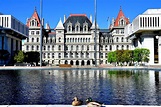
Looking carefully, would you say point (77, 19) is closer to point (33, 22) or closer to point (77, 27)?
point (77, 27)

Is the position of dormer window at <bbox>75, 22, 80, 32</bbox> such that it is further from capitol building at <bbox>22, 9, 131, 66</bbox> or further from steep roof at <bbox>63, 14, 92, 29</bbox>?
steep roof at <bbox>63, 14, 92, 29</bbox>

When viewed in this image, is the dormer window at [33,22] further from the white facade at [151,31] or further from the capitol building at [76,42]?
the white facade at [151,31]

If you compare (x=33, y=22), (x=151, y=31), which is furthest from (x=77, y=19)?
(x=151, y=31)

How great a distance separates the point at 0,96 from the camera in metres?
17.0

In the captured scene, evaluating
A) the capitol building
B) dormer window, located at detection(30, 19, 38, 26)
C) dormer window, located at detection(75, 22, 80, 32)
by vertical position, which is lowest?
the capitol building

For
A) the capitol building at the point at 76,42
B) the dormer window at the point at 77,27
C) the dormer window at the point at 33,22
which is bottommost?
the capitol building at the point at 76,42

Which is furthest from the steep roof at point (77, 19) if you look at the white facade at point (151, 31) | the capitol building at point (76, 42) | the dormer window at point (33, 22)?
the white facade at point (151, 31)

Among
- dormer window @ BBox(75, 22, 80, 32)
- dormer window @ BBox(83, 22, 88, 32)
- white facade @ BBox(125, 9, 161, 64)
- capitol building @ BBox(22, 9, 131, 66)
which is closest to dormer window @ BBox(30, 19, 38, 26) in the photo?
capitol building @ BBox(22, 9, 131, 66)

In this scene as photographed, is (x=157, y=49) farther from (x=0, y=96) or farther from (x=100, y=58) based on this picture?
(x=0, y=96)

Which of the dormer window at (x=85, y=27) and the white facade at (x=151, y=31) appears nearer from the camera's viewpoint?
the white facade at (x=151, y=31)

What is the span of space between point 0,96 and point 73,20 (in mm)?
89973

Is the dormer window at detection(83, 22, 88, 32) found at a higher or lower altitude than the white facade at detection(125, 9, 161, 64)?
higher

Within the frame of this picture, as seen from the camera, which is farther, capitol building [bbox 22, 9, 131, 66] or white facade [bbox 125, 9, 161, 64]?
capitol building [bbox 22, 9, 131, 66]

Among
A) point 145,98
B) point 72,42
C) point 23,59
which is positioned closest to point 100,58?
point 72,42
